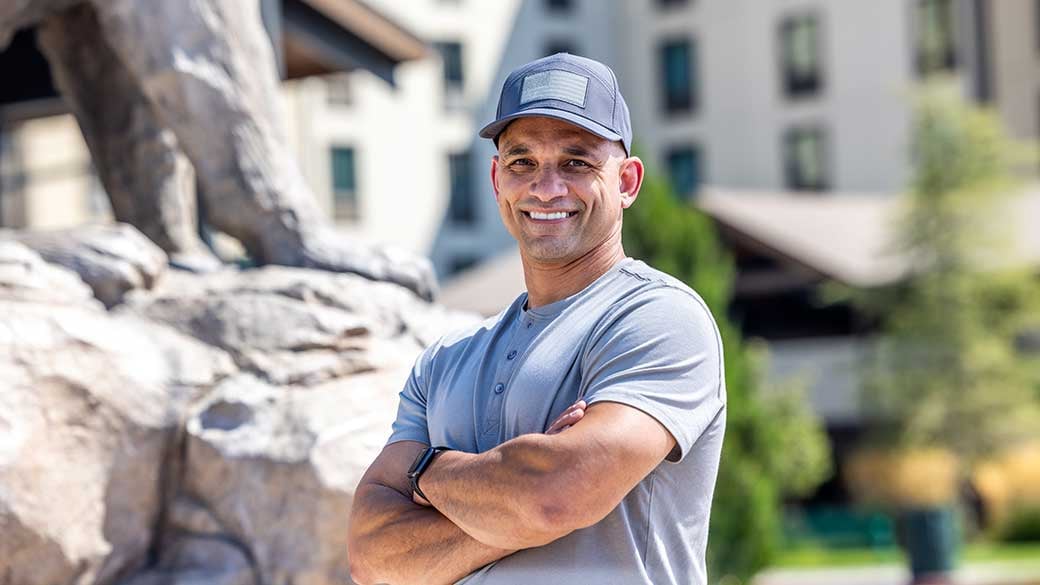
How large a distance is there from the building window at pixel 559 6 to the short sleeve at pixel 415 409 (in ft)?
106

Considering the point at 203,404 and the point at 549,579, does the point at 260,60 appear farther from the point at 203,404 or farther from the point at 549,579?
the point at 549,579

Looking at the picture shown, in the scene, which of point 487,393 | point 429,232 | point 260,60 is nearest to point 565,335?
point 487,393

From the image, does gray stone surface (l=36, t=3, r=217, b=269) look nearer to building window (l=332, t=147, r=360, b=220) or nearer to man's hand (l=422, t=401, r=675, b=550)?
man's hand (l=422, t=401, r=675, b=550)

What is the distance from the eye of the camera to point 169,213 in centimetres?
484

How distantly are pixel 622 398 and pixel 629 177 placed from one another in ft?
1.38

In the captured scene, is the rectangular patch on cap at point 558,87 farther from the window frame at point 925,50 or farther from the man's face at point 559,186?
the window frame at point 925,50

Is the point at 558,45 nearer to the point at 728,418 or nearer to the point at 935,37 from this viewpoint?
the point at 935,37

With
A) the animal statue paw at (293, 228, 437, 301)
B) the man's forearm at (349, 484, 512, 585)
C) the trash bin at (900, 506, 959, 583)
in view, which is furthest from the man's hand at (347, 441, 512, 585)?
the trash bin at (900, 506, 959, 583)

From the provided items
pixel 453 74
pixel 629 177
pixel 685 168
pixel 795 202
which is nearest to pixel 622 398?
pixel 629 177

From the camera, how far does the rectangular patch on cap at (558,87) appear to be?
2213 mm

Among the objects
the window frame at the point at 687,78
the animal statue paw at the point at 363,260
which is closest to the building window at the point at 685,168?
the window frame at the point at 687,78

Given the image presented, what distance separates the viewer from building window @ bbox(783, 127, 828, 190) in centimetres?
3167

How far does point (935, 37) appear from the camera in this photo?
98.4 ft

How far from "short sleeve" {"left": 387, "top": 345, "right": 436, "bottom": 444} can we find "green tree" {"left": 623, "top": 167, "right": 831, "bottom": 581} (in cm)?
903
